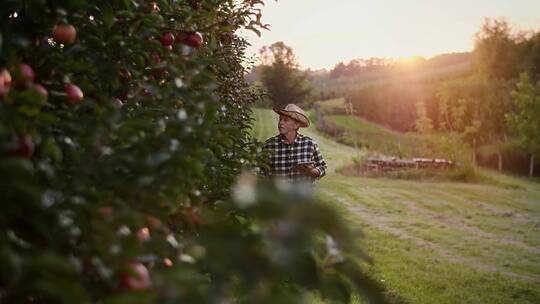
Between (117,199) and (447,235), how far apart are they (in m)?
8.89

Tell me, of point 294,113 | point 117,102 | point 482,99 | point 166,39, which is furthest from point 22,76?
point 482,99

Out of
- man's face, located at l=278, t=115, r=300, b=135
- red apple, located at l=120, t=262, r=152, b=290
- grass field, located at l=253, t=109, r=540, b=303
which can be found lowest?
grass field, located at l=253, t=109, r=540, b=303

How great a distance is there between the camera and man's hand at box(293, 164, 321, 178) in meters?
4.48

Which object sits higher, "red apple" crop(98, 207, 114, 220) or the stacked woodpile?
"red apple" crop(98, 207, 114, 220)

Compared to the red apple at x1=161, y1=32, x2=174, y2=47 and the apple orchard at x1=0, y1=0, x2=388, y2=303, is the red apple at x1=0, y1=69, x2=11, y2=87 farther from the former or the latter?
the red apple at x1=161, y1=32, x2=174, y2=47

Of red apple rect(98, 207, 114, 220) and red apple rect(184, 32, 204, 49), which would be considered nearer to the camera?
red apple rect(98, 207, 114, 220)

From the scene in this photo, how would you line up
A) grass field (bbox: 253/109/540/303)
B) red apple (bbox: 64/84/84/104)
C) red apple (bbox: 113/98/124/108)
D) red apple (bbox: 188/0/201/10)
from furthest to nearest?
grass field (bbox: 253/109/540/303) → red apple (bbox: 188/0/201/10) → red apple (bbox: 113/98/124/108) → red apple (bbox: 64/84/84/104)

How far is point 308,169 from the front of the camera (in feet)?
14.8

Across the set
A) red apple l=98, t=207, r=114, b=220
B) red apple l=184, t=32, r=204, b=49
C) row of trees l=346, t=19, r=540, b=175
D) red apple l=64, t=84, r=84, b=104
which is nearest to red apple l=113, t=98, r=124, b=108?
red apple l=64, t=84, r=84, b=104

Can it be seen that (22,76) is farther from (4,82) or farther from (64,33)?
(64,33)

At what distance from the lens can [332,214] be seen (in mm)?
678

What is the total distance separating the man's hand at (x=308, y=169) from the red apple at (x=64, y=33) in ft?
10.3

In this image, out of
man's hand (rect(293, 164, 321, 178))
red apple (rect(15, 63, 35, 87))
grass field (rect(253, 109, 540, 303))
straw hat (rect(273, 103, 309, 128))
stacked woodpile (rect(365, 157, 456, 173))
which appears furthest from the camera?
stacked woodpile (rect(365, 157, 456, 173))

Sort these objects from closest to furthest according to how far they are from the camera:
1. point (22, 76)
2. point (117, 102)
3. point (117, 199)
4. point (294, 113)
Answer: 1. point (117, 199)
2. point (22, 76)
3. point (117, 102)
4. point (294, 113)
